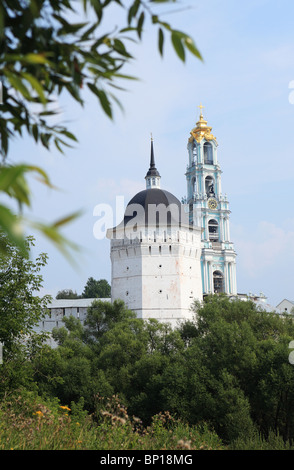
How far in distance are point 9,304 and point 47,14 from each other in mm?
9358

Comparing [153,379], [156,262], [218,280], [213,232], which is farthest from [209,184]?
[153,379]

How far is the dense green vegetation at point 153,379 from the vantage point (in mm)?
6907

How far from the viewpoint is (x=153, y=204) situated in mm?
36438

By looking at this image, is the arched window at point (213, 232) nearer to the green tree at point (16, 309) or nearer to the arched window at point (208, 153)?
A: the arched window at point (208, 153)

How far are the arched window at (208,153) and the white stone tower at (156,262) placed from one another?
19437 millimetres

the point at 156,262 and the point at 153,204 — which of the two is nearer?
the point at 156,262

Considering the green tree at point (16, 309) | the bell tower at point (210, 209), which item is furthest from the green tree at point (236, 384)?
the bell tower at point (210, 209)

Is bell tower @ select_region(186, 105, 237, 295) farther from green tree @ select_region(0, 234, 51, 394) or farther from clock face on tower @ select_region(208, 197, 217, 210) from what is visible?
green tree @ select_region(0, 234, 51, 394)

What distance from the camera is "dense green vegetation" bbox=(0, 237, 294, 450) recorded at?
22.7 feet

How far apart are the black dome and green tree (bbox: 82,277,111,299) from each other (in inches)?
1032

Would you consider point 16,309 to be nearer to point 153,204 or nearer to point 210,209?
point 153,204

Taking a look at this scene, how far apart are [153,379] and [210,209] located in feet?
116
